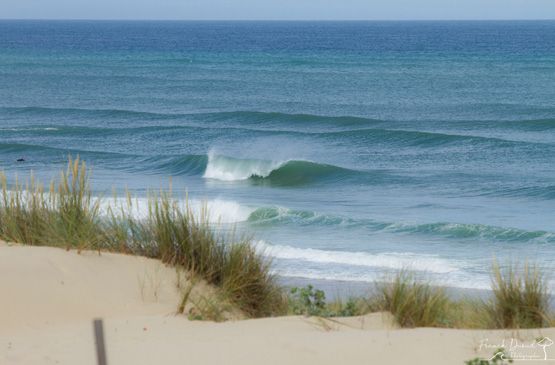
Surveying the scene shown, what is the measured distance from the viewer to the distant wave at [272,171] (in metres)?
18.7

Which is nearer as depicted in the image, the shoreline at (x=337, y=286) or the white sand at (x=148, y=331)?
the white sand at (x=148, y=331)

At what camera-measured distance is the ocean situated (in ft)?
37.6

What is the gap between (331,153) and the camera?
22203mm

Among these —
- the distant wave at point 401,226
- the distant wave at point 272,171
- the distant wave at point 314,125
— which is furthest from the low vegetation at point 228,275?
the distant wave at point 314,125

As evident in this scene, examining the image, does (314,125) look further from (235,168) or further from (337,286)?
(337,286)

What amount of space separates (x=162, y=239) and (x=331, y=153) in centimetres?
1595

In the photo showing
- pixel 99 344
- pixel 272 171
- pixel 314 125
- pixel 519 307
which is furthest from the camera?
pixel 314 125

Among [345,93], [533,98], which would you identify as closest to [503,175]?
[533,98]

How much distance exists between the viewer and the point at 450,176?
17.7 meters

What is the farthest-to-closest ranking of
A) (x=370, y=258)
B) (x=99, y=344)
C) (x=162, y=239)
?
(x=370, y=258) → (x=162, y=239) → (x=99, y=344)

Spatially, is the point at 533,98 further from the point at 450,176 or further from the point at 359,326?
the point at 359,326

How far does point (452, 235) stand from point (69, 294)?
303 inches

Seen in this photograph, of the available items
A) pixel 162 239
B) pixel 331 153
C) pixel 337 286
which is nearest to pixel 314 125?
pixel 331 153

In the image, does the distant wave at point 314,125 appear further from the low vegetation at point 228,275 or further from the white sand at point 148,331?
the white sand at point 148,331
